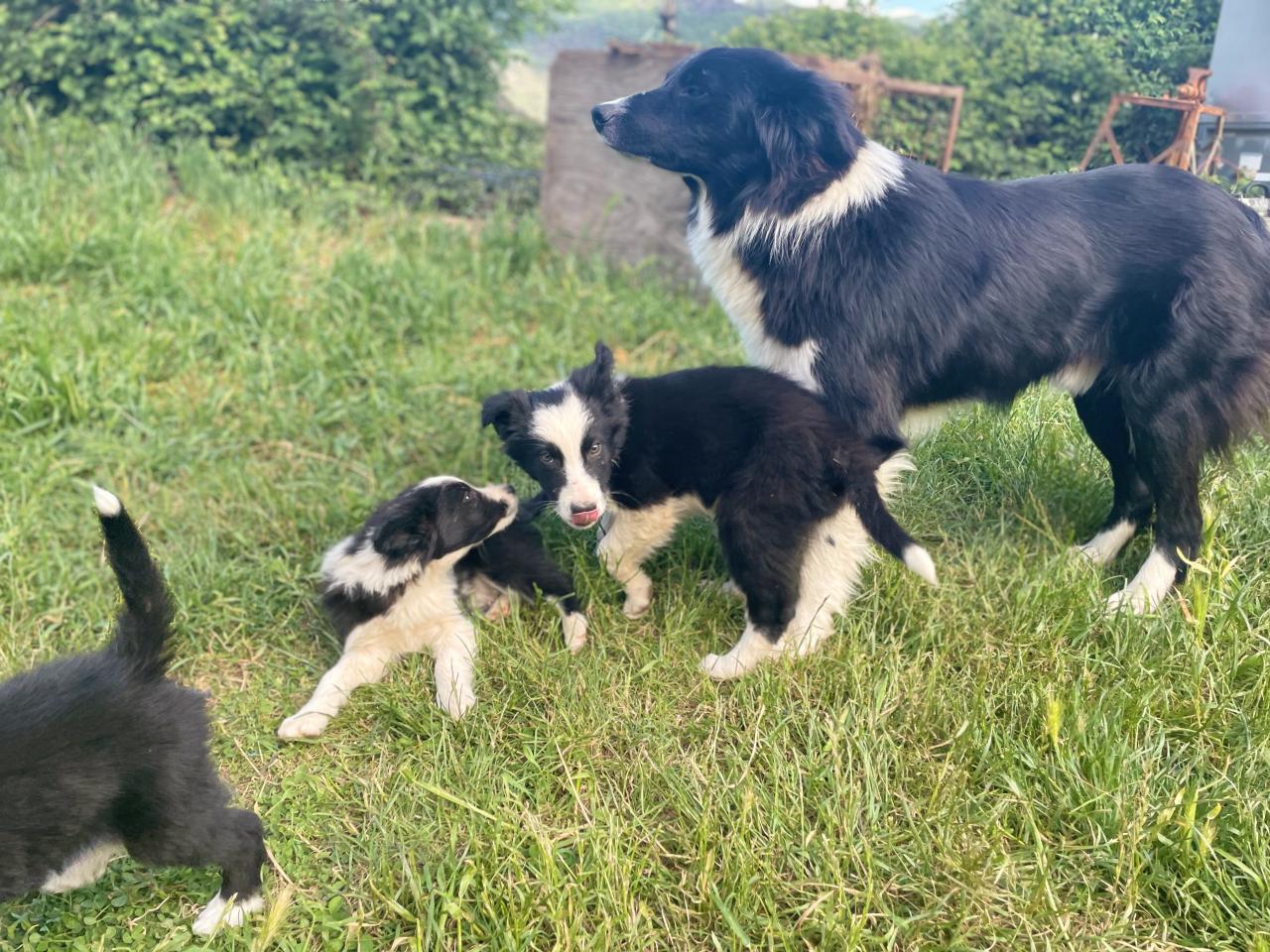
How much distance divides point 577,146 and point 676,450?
389 centimetres

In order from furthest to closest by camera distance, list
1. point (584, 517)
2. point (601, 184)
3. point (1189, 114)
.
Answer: point (601, 184)
point (1189, 114)
point (584, 517)

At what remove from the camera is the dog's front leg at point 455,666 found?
3.02 meters

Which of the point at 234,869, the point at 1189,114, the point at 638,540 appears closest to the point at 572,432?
the point at 638,540

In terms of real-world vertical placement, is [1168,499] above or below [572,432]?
below

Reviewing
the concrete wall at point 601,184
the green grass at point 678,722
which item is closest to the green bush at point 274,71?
the concrete wall at point 601,184

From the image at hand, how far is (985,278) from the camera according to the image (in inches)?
123

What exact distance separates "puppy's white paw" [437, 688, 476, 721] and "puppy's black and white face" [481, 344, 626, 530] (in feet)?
2.04

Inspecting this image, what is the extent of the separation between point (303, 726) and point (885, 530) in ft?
5.86

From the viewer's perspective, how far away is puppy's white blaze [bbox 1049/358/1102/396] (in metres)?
3.27

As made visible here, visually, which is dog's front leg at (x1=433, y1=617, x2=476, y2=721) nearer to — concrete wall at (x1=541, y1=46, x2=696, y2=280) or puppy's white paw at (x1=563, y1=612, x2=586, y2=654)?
puppy's white paw at (x1=563, y1=612, x2=586, y2=654)

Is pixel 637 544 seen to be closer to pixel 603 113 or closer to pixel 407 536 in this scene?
pixel 407 536

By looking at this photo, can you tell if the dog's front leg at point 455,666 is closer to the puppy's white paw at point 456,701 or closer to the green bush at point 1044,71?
the puppy's white paw at point 456,701

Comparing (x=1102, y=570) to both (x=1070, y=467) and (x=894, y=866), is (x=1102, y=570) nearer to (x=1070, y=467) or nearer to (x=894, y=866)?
(x=1070, y=467)

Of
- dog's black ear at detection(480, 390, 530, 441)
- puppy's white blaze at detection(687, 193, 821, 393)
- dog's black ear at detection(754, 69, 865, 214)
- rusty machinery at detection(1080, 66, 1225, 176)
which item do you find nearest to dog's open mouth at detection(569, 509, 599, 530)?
dog's black ear at detection(480, 390, 530, 441)
